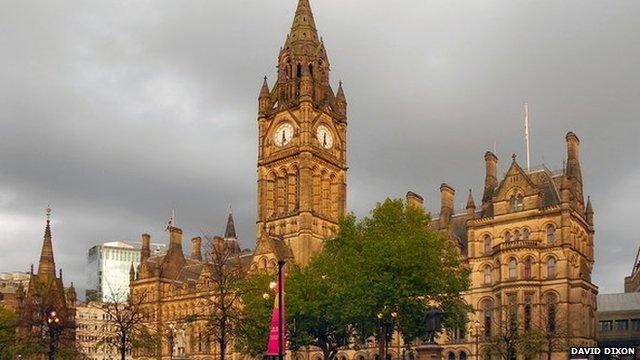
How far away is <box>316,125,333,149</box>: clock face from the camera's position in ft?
365

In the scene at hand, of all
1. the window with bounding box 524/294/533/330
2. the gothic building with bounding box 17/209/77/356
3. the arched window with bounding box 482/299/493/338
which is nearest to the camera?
the window with bounding box 524/294/533/330

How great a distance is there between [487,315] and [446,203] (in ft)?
51.6

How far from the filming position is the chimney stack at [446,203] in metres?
87.8

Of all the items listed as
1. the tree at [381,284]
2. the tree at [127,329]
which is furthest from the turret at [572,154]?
the tree at [127,329]

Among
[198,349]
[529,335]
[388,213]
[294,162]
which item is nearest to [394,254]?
[388,213]

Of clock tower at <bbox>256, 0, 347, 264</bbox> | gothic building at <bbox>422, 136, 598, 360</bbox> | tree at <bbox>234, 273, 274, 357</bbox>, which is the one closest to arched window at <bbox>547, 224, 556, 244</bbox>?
gothic building at <bbox>422, 136, 598, 360</bbox>

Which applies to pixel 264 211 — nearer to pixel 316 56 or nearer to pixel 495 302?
pixel 316 56

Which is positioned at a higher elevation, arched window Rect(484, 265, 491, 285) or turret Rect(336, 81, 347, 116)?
turret Rect(336, 81, 347, 116)

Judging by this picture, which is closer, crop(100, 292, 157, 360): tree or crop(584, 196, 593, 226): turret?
crop(100, 292, 157, 360): tree

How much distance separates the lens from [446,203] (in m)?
89.1

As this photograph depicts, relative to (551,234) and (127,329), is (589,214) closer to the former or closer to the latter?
(551,234)

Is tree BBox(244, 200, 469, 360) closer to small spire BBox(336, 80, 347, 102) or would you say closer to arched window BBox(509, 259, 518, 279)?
arched window BBox(509, 259, 518, 279)

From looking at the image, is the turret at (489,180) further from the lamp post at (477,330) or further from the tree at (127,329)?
the tree at (127,329)

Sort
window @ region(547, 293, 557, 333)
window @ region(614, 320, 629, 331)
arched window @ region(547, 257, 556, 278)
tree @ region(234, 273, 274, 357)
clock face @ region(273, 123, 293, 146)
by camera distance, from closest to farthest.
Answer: tree @ region(234, 273, 274, 357) → window @ region(547, 293, 557, 333) → arched window @ region(547, 257, 556, 278) → window @ region(614, 320, 629, 331) → clock face @ region(273, 123, 293, 146)
